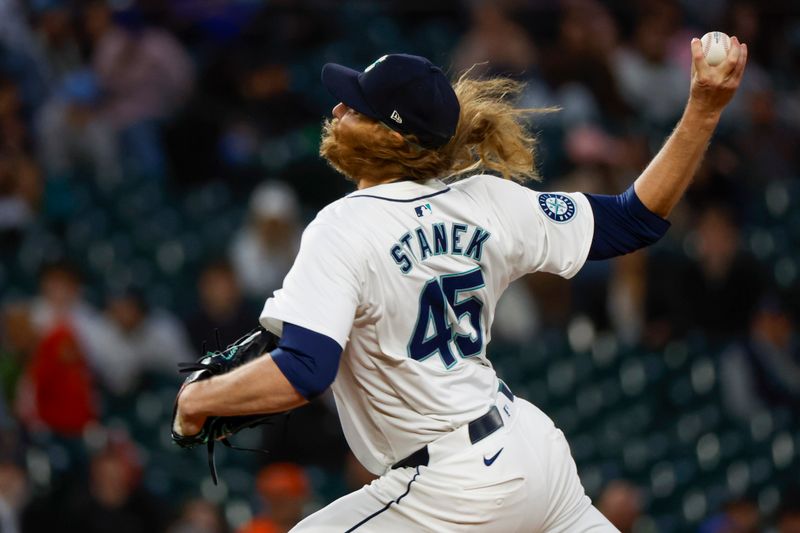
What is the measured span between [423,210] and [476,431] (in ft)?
1.68

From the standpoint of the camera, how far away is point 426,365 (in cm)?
294

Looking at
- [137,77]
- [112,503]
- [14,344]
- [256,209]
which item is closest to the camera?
[112,503]

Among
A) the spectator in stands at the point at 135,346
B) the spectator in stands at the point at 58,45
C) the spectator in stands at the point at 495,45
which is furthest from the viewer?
the spectator in stands at the point at 495,45

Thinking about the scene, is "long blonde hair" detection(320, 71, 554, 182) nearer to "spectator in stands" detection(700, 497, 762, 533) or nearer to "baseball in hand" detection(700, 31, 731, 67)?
"baseball in hand" detection(700, 31, 731, 67)

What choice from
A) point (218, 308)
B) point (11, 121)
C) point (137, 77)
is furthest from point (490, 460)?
point (137, 77)

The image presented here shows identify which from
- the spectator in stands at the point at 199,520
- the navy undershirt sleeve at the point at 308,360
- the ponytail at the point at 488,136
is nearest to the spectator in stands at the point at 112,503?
the spectator in stands at the point at 199,520

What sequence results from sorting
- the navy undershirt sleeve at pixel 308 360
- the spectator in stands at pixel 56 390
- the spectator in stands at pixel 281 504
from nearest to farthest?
the navy undershirt sleeve at pixel 308 360 < the spectator in stands at pixel 281 504 < the spectator in stands at pixel 56 390

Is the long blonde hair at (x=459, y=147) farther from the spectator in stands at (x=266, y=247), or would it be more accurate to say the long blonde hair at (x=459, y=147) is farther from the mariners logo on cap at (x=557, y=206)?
the spectator in stands at (x=266, y=247)

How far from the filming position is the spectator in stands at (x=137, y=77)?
9.18m

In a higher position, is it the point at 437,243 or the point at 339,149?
the point at 339,149

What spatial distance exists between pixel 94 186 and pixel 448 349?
20.2 feet

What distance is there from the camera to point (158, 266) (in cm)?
841

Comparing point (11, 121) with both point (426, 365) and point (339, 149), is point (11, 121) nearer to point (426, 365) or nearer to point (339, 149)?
point (339, 149)

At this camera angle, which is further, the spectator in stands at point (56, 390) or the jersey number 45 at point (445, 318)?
the spectator in stands at point (56, 390)
